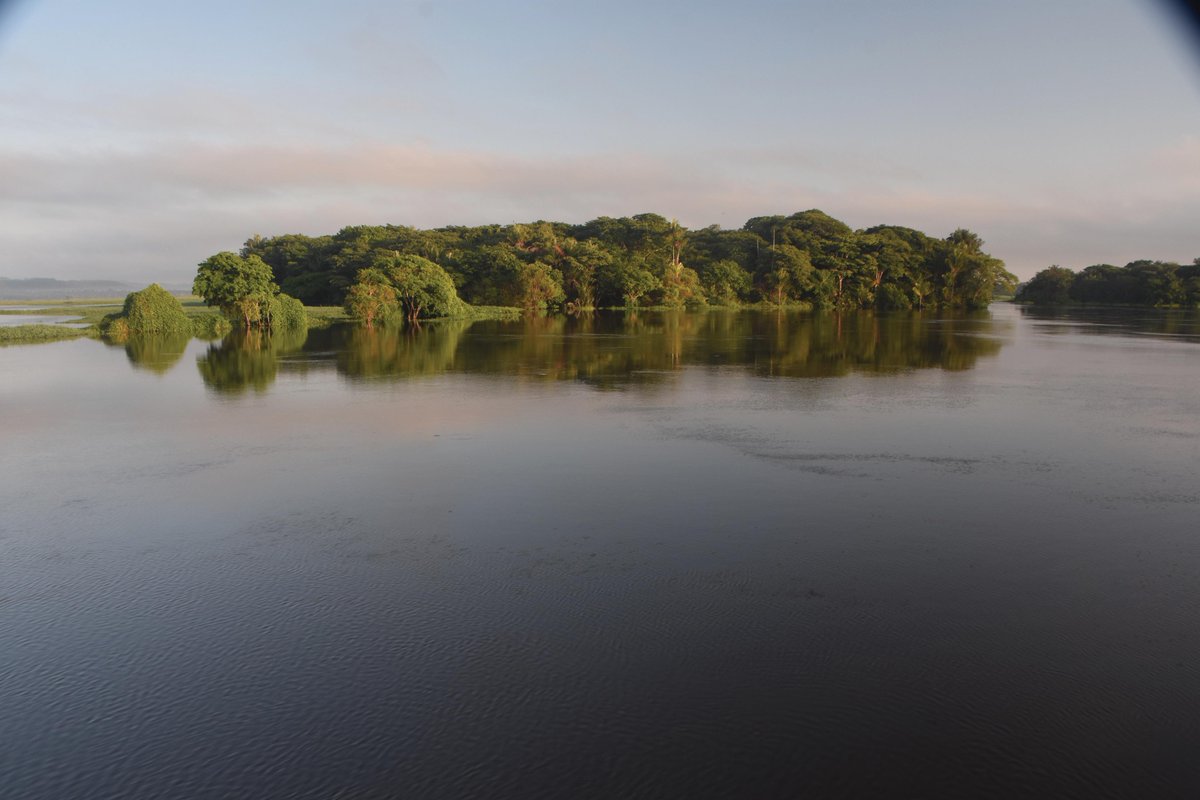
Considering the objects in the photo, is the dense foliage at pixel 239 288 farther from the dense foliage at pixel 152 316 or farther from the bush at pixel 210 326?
the dense foliage at pixel 152 316

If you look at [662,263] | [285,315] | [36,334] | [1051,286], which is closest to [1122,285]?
[1051,286]

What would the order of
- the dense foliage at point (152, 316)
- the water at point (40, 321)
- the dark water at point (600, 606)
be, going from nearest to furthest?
the dark water at point (600, 606) < the dense foliage at point (152, 316) < the water at point (40, 321)

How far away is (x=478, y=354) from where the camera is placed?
91.6ft

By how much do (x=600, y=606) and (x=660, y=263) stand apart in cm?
7089

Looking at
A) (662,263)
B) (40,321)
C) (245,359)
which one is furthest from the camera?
(662,263)

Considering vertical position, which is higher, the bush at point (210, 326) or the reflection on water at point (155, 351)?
the bush at point (210, 326)

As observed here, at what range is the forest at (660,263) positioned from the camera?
66062 mm

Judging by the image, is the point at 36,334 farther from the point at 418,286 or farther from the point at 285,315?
the point at 418,286

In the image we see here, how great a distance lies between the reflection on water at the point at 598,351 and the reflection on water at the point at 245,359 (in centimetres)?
3

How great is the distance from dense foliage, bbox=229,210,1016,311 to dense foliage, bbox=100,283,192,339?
710 inches

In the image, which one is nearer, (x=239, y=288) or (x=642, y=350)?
(x=642, y=350)

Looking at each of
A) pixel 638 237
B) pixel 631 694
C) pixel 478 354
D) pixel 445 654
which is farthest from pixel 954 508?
pixel 638 237

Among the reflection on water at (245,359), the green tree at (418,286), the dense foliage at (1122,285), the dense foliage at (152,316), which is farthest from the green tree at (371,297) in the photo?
the dense foliage at (1122,285)

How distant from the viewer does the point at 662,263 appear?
7525 centimetres
